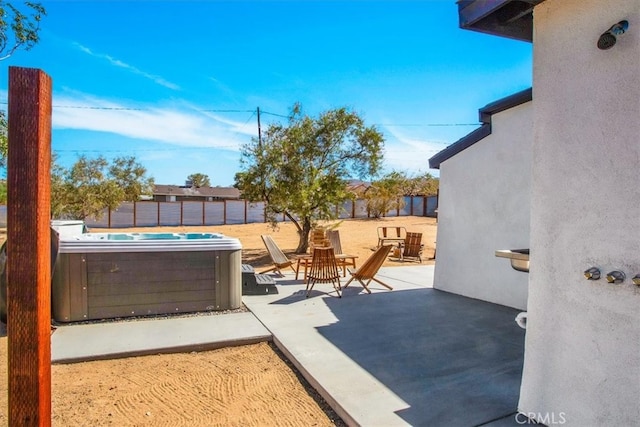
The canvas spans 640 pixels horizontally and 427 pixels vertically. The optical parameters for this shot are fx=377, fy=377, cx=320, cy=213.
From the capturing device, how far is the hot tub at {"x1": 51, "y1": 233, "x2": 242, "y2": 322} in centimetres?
484

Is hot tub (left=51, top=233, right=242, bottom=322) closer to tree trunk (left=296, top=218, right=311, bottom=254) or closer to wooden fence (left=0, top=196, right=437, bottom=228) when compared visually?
tree trunk (left=296, top=218, right=311, bottom=254)

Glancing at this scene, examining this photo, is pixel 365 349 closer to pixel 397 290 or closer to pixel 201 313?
pixel 201 313

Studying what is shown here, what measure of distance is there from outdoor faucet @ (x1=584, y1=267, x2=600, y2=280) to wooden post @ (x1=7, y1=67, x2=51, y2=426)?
9.67 ft

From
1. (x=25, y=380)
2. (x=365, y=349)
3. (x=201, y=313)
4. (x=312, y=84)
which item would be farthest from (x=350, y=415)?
(x=312, y=84)

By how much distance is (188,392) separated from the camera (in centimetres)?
324

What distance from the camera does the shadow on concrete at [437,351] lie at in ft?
9.49

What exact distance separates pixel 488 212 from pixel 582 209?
4148mm

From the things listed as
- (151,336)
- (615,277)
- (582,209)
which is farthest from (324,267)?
(615,277)

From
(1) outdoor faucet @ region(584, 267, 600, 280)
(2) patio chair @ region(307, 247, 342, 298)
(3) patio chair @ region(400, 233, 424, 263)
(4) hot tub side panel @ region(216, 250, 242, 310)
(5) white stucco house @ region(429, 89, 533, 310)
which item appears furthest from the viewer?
(3) patio chair @ region(400, 233, 424, 263)

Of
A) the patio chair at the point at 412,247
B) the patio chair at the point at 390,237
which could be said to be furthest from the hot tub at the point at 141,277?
the patio chair at the point at 390,237

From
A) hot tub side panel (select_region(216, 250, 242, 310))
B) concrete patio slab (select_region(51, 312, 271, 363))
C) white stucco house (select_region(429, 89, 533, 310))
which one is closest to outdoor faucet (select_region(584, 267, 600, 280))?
concrete patio slab (select_region(51, 312, 271, 363))

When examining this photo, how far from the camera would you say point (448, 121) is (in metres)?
21.4

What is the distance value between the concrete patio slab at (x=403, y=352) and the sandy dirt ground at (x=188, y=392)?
227mm

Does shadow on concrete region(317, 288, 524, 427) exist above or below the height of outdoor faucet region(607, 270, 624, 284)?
below
